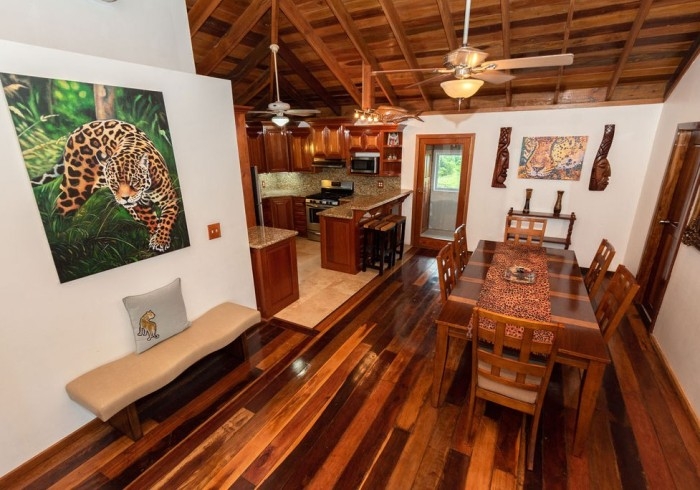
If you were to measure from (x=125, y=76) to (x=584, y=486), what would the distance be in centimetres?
382

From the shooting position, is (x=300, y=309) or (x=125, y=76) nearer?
(x=125, y=76)

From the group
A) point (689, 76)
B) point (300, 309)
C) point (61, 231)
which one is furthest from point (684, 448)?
point (61, 231)

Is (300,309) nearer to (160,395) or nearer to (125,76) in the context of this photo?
(160,395)

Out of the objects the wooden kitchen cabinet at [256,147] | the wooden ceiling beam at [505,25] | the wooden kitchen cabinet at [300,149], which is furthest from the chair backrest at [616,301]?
the wooden kitchen cabinet at [256,147]

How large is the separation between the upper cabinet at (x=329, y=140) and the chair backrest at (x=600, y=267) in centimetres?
443

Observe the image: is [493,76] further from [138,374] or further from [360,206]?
[138,374]

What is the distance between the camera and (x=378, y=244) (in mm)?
4945

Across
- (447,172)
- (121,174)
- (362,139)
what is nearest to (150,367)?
(121,174)

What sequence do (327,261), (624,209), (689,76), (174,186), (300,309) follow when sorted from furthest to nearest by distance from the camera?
1. (327,261)
2. (624,209)
3. (300,309)
4. (689,76)
5. (174,186)

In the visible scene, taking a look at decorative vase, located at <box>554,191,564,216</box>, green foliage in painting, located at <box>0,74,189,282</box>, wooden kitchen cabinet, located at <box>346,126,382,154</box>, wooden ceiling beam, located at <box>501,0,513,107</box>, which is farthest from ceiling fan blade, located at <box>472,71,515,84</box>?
wooden kitchen cabinet, located at <box>346,126,382,154</box>

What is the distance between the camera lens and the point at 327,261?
5.07 meters

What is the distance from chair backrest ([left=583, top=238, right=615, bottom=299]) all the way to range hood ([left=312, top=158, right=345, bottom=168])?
449 cm

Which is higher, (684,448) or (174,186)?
(174,186)

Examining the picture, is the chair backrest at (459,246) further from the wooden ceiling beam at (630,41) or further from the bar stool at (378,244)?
the wooden ceiling beam at (630,41)
